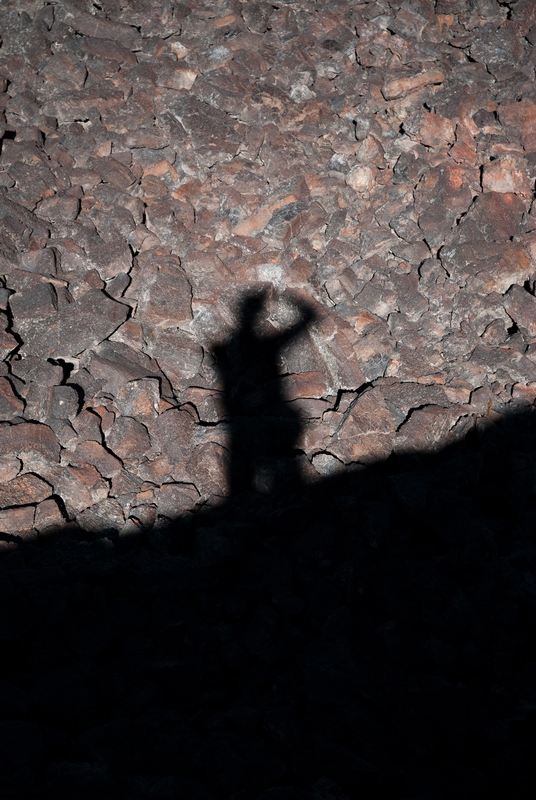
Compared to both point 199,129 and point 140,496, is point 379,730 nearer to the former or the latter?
point 140,496

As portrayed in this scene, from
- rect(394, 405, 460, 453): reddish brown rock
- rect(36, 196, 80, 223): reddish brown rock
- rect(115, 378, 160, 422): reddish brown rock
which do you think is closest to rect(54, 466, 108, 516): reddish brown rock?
rect(115, 378, 160, 422): reddish brown rock

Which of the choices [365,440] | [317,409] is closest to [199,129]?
[317,409]

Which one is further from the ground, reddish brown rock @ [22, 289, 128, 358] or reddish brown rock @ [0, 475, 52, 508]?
reddish brown rock @ [22, 289, 128, 358]

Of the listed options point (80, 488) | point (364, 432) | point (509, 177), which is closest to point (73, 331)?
point (80, 488)

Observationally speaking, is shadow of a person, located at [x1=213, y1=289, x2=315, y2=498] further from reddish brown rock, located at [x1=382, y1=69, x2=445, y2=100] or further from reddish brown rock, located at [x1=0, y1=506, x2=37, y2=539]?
reddish brown rock, located at [x1=382, y1=69, x2=445, y2=100]

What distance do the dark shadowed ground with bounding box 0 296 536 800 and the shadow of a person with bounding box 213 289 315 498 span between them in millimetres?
17

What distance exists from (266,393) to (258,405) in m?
0.11

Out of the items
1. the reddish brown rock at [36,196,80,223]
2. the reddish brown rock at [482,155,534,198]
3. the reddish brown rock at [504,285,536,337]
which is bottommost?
the reddish brown rock at [504,285,536,337]

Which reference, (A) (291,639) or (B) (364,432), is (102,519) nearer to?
(A) (291,639)

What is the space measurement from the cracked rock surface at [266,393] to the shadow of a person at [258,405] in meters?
0.02

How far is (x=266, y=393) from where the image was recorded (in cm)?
428

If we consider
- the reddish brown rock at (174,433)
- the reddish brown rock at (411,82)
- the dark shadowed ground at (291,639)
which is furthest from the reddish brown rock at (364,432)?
the reddish brown rock at (411,82)

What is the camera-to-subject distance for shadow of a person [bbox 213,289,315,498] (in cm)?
391

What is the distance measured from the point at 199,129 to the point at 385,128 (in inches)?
59.9
